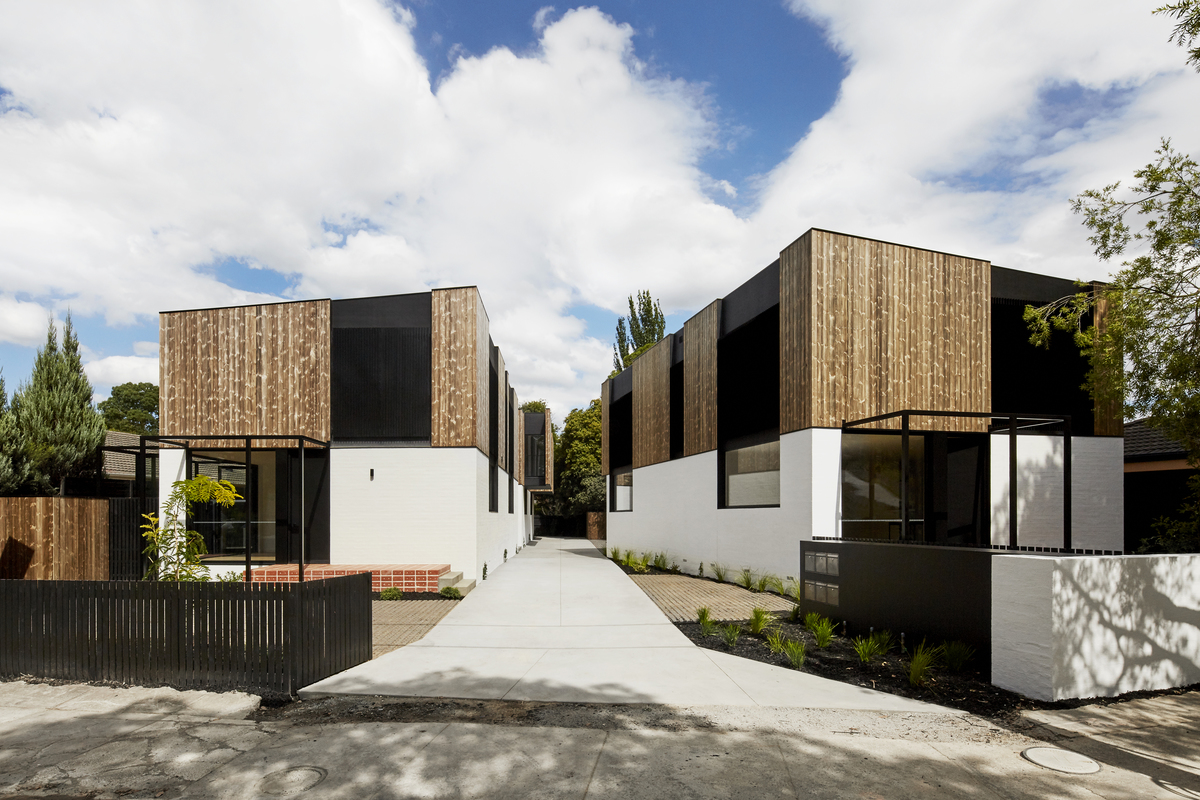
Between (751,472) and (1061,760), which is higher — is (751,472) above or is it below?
above

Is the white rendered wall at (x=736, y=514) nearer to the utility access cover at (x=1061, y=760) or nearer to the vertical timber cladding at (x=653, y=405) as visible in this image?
the vertical timber cladding at (x=653, y=405)

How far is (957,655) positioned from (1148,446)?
45.1 ft

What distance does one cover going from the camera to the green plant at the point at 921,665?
275 inches

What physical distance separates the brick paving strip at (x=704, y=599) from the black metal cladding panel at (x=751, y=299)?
6323 mm

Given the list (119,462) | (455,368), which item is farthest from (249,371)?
(119,462)

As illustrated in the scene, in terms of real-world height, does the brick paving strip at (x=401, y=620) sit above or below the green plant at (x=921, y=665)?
below

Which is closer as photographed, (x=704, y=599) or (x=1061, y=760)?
(x=1061, y=760)

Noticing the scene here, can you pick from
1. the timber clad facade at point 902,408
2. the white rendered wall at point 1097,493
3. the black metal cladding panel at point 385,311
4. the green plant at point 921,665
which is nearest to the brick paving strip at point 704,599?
the timber clad facade at point 902,408

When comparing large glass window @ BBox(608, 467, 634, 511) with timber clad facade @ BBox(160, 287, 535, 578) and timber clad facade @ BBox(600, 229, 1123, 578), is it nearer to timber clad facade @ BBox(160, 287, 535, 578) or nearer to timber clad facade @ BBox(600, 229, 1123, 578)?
timber clad facade @ BBox(600, 229, 1123, 578)

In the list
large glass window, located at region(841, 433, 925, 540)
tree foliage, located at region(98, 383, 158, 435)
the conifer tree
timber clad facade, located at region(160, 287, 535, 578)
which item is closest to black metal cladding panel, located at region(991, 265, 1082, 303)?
large glass window, located at region(841, 433, 925, 540)

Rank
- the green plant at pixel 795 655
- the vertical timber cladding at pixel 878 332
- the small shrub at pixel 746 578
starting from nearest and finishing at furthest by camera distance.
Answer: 1. the green plant at pixel 795 655
2. the vertical timber cladding at pixel 878 332
3. the small shrub at pixel 746 578

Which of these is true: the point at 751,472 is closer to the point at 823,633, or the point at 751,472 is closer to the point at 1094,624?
the point at 823,633

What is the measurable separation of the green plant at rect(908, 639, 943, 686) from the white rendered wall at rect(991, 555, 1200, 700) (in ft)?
2.11

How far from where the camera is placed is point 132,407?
58.5 metres
